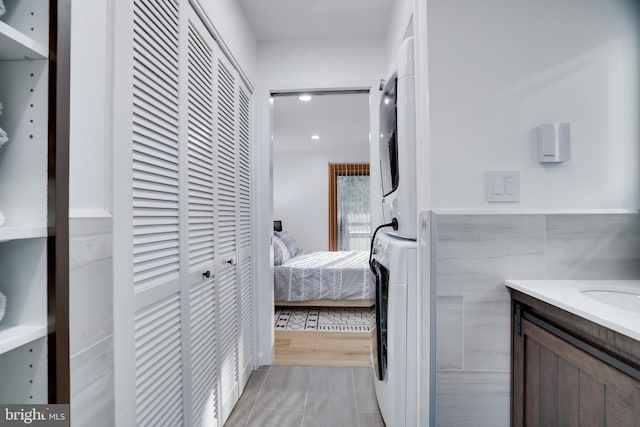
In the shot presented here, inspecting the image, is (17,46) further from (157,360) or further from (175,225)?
(157,360)

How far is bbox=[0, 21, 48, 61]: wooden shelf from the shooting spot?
51 cm

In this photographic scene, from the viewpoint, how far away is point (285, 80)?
2.34 meters

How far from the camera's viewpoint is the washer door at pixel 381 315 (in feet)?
4.91

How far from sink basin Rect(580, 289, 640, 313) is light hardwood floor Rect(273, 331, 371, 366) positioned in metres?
1.69

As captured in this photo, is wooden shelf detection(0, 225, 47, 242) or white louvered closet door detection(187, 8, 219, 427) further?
white louvered closet door detection(187, 8, 219, 427)

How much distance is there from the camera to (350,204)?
6.18 meters

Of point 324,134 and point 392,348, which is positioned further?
point 324,134

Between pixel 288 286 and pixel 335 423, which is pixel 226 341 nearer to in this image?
pixel 335 423

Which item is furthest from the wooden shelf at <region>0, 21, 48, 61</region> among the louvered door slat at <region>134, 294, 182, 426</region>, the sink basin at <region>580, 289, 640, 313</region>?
the sink basin at <region>580, 289, 640, 313</region>

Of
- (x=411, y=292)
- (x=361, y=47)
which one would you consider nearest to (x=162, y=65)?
(x=411, y=292)

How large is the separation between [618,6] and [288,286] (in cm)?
326

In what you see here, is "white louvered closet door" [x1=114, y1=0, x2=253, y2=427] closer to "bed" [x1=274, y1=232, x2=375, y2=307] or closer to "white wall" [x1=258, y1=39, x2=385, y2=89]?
"white wall" [x1=258, y1=39, x2=385, y2=89]

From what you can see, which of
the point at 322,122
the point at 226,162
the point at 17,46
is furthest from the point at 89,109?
the point at 322,122

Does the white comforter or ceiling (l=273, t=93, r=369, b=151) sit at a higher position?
ceiling (l=273, t=93, r=369, b=151)
